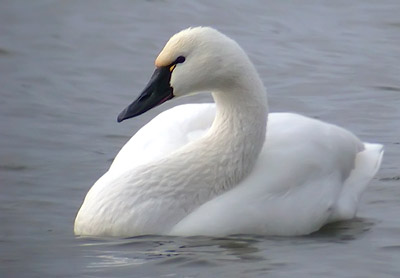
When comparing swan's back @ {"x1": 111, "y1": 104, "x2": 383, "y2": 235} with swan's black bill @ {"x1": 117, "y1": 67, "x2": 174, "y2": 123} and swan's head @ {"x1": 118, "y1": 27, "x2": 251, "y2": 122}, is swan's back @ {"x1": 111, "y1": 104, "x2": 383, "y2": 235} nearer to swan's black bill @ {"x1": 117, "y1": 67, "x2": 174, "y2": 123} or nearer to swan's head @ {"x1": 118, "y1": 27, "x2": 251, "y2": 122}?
swan's black bill @ {"x1": 117, "y1": 67, "x2": 174, "y2": 123}

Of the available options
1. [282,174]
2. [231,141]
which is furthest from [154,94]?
[282,174]

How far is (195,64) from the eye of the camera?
7891mm

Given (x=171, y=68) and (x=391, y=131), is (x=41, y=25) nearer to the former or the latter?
(x=391, y=131)

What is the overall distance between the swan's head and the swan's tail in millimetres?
1143

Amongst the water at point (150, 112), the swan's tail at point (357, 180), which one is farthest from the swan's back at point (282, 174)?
the water at point (150, 112)

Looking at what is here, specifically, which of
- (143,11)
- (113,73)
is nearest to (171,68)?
(113,73)

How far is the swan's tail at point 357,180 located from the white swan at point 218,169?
0.05 ft

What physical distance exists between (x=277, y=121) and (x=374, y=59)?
14.8ft

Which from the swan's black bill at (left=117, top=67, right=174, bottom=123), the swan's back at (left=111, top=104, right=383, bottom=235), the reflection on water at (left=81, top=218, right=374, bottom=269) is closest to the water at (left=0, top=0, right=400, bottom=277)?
the reflection on water at (left=81, top=218, right=374, bottom=269)

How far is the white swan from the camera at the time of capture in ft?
25.9

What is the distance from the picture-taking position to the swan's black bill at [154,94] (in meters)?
7.95

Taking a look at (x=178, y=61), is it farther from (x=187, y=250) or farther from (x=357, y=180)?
(x=357, y=180)

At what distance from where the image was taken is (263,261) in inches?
295

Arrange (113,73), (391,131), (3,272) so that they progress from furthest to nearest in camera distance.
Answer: (113,73) → (391,131) → (3,272)
